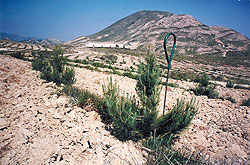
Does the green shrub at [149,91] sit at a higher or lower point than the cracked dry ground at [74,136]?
higher

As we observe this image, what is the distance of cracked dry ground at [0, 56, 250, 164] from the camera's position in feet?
7.09

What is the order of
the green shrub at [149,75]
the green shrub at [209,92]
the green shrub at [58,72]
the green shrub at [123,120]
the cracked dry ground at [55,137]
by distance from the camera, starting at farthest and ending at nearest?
the green shrub at [209,92] < the green shrub at [58,72] < the green shrub at [149,75] < the green shrub at [123,120] < the cracked dry ground at [55,137]

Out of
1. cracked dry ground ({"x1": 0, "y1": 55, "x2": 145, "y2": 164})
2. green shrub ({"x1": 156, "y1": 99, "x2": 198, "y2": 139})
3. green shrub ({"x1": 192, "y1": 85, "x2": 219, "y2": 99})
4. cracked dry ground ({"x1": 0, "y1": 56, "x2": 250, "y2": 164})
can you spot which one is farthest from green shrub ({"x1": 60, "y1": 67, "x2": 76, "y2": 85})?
green shrub ({"x1": 192, "y1": 85, "x2": 219, "y2": 99})

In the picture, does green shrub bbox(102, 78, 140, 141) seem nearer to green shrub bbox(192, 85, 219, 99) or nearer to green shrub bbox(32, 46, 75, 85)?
green shrub bbox(32, 46, 75, 85)

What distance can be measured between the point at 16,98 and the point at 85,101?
2237mm

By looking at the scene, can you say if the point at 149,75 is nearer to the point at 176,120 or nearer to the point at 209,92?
the point at 176,120

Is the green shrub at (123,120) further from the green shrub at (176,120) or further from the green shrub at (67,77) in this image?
the green shrub at (67,77)

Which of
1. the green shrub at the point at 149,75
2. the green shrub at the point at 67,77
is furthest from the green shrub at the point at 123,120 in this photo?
the green shrub at the point at 67,77

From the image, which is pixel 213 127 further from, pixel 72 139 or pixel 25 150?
pixel 25 150

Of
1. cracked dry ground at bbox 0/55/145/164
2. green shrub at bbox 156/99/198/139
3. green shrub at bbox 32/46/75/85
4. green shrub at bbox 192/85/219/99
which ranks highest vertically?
green shrub at bbox 32/46/75/85

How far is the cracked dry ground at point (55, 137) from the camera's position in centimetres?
211

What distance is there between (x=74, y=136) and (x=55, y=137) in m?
0.38

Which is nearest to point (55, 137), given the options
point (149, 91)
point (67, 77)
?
point (149, 91)

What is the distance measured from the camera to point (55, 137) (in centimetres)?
255
